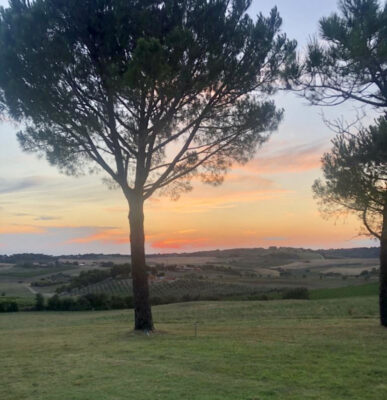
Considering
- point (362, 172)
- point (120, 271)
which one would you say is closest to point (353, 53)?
point (362, 172)

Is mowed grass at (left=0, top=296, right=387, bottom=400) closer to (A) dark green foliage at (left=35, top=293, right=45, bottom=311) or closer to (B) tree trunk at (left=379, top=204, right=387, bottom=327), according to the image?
(B) tree trunk at (left=379, top=204, right=387, bottom=327)

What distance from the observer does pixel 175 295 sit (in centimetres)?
4153

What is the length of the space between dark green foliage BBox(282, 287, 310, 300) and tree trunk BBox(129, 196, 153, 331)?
23.5m

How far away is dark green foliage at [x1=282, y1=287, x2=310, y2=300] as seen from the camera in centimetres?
3625

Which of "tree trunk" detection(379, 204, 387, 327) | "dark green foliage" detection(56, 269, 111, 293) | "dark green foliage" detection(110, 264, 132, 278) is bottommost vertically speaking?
"dark green foliage" detection(56, 269, 111, 293)

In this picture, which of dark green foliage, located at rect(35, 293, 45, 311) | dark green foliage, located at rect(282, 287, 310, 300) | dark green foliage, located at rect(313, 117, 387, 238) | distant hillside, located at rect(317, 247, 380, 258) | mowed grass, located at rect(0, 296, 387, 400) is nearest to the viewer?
mowed grass, located at rect(0, 296, 387, 400)

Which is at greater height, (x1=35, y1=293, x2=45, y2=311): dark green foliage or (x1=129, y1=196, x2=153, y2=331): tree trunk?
(x1=129, y1=196, x2=153, y2=331): tree trunk

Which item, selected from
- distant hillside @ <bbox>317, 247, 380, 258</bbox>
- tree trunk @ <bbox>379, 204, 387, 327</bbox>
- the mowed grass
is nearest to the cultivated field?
distant hillside @ <bbox>317, 247, 380, 258</bbox>

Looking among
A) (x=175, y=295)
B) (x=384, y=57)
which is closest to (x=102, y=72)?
(x=384, y=57)

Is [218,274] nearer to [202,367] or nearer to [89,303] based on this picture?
[89,303]

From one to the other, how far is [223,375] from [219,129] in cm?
908

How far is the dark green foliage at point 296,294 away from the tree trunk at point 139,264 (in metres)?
23.5

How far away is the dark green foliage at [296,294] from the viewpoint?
119 ft

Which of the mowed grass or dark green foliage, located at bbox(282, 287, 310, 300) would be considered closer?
the mowed grass
